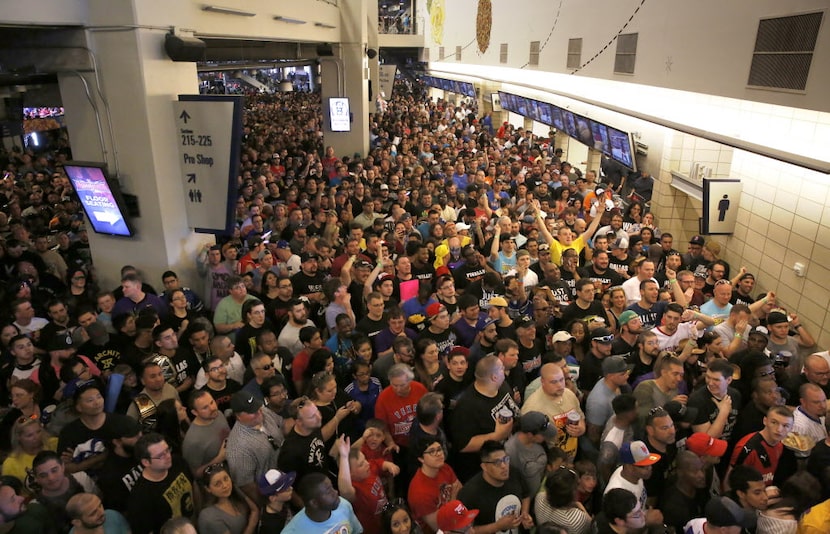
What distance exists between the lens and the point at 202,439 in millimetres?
3865

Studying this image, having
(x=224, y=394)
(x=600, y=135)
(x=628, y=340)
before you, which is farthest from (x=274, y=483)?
(x=600, y=135)

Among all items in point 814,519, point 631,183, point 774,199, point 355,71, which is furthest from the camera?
point 355,71

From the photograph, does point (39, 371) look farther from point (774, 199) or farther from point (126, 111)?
point (774, 199)

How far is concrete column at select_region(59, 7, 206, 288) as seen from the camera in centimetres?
589

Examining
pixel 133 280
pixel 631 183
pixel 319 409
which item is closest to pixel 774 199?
pixel 631 183

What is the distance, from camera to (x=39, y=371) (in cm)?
486

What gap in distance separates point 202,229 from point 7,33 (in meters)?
2.76

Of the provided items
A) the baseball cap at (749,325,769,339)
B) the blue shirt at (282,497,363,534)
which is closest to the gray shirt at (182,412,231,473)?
the blue shirt at (282,497,363,534)

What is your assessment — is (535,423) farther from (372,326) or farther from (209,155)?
(209,155)

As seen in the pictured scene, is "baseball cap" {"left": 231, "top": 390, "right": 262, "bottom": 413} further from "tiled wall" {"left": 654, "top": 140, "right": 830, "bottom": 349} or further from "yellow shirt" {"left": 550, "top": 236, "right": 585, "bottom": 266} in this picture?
"tiled wall" {"left": 654, "top": 140, "right": 830, "bottom": 349}

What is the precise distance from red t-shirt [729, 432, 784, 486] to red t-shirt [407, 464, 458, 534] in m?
2.04

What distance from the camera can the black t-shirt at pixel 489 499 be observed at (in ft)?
10.9

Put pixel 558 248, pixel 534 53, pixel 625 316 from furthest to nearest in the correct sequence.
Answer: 1. pixel 534 53
2. pixel 558 248
3. pixel 625 316

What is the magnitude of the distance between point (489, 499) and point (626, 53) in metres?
8.27
